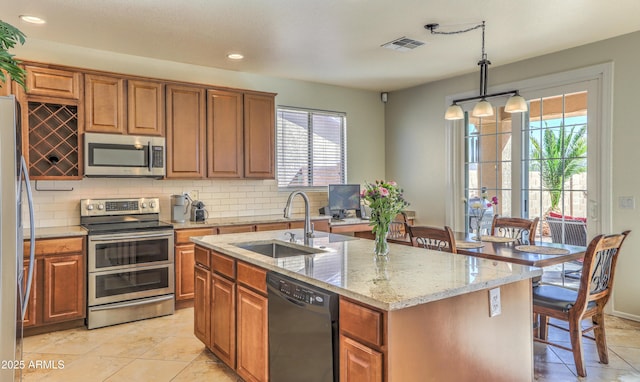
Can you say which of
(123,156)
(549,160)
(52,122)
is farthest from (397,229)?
(52,122)

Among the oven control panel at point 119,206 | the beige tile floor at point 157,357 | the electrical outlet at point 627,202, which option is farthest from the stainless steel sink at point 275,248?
the electrical outlet at point 627,202

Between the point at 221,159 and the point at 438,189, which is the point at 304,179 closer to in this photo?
the point at 221,159

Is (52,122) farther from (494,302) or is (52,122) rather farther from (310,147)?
(494,302)

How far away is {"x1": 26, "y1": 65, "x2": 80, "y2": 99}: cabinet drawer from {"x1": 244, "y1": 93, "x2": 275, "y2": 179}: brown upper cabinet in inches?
68.4

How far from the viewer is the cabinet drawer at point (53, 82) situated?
3.65 m

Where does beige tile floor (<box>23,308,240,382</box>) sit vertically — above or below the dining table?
below

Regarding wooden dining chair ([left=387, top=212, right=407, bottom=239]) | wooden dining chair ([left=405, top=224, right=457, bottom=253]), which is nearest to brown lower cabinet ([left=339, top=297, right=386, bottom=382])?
wooden dining chair ([left=405, top=224, right=457, bottom=253])

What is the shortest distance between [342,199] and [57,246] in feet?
10.8

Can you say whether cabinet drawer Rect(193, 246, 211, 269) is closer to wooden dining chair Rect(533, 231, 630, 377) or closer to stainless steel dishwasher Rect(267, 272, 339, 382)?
stainless steel dishwasher Rect(267, 272, 339, 382)

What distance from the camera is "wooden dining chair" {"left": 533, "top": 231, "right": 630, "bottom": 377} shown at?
269 cm

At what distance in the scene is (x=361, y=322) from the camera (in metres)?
1.65

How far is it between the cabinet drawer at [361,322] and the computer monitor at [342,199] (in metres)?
3.75

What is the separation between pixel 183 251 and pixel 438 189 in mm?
3450

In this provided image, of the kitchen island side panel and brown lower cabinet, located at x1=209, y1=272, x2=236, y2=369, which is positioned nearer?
the kitchen island side panel
